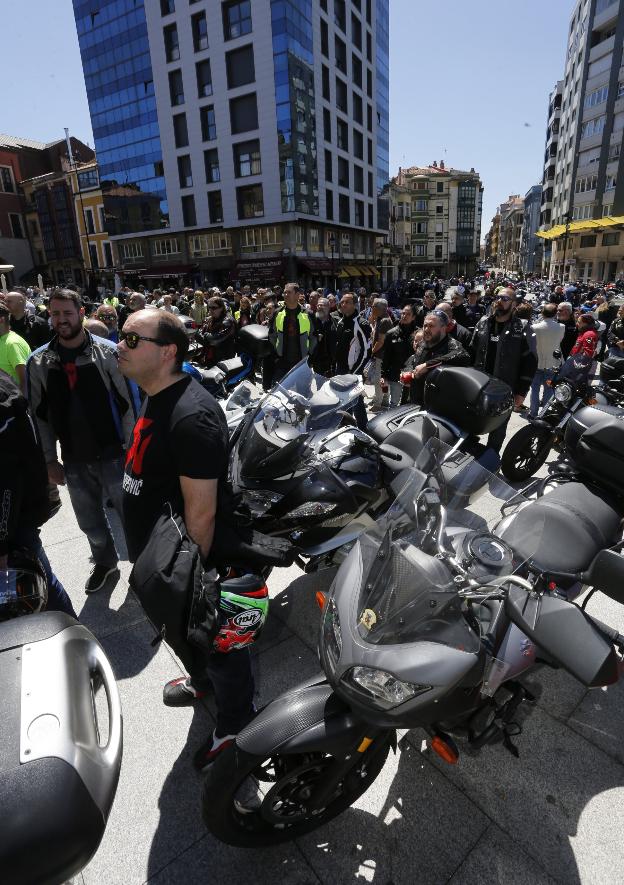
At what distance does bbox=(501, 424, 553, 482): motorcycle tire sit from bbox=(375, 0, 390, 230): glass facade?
1833 inches

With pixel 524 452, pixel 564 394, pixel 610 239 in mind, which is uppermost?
pixel 610 239

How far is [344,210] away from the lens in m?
39.7

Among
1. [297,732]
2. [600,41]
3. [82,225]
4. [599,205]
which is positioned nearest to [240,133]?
[82,225]

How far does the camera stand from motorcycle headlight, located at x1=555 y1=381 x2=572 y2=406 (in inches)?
188

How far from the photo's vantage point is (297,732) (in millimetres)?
1575

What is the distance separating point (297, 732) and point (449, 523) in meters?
0.95

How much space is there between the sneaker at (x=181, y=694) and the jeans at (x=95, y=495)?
1.41 meters

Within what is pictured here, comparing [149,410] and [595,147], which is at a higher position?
[595,147]

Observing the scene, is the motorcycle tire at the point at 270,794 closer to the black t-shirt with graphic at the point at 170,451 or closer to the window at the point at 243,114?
the black t-shirt with graphic at the point at 170,451

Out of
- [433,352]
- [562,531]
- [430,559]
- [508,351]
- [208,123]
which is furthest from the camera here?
[208,123]

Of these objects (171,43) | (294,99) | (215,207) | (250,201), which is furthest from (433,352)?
(171,43)

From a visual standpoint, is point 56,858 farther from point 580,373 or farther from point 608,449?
point 580,373

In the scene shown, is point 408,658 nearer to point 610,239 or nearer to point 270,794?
point 270,794

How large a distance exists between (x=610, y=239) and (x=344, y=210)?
24529 mm
